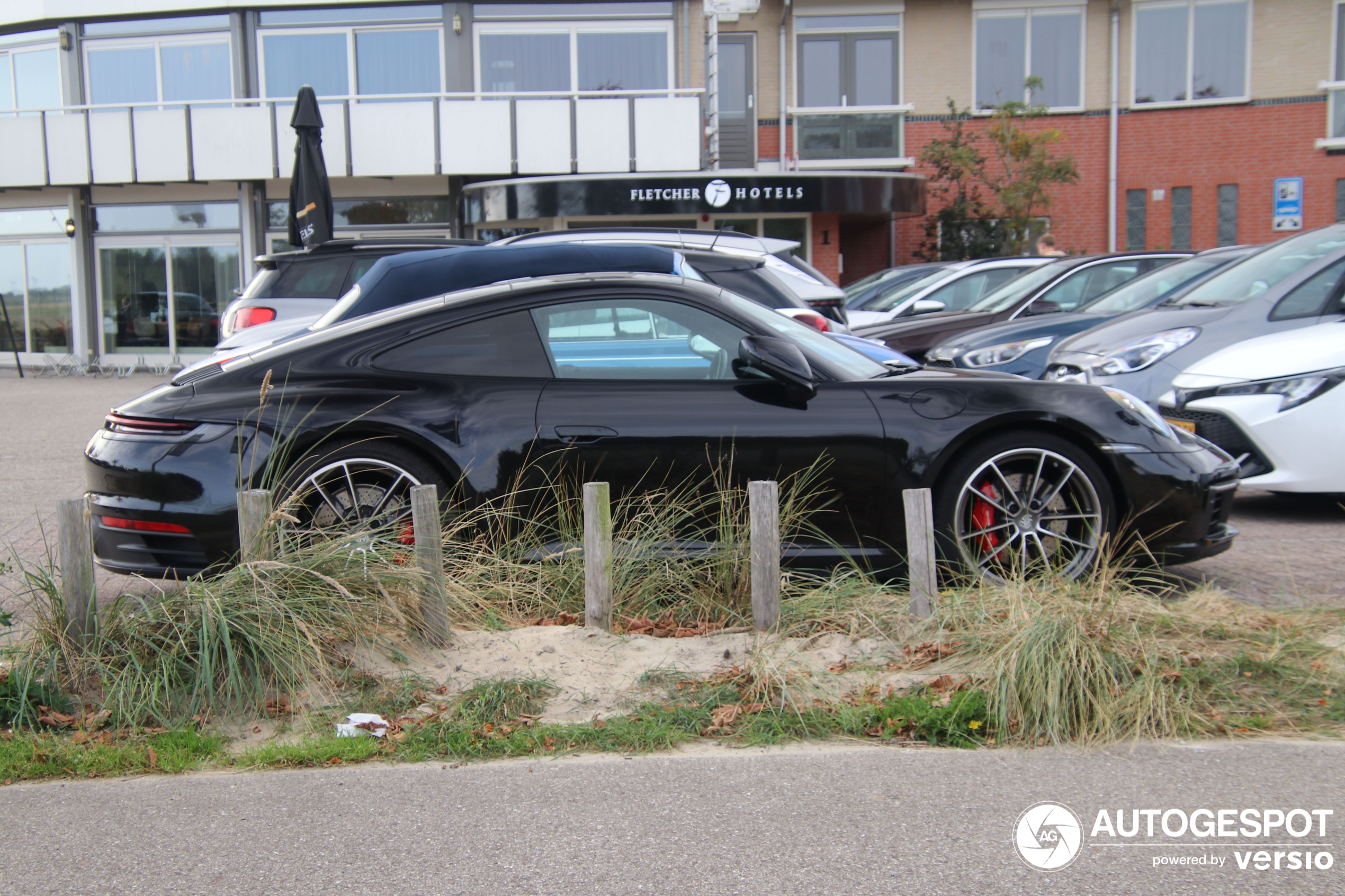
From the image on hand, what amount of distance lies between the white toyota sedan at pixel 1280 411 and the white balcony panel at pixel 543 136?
16.0 m

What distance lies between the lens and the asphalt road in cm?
281

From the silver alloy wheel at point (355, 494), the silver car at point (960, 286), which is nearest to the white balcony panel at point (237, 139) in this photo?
the silver car at point (960, 286)

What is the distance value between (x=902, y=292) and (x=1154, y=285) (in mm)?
4710

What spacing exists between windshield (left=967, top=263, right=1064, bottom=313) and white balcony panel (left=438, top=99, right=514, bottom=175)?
11.8 m

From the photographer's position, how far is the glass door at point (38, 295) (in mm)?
23078

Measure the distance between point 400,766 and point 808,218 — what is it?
61.3 feet

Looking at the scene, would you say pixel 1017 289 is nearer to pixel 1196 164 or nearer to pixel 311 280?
pixel 311 280

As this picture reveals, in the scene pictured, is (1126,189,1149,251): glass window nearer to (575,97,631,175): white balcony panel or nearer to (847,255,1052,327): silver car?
(575,97,631,175): white balcony panel

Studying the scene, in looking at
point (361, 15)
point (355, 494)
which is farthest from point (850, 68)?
point (355, 494)

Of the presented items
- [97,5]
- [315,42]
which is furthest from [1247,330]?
[97,5]

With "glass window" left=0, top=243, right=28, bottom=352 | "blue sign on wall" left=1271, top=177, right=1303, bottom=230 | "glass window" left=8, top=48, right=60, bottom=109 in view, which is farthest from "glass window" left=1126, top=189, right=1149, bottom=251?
"glass window" left=0, top=243, right=28, bottom=352

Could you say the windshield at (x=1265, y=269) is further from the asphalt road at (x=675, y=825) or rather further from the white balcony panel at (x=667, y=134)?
the white balcony panel at (x=667, y=134)

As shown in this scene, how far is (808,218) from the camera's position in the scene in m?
21.1

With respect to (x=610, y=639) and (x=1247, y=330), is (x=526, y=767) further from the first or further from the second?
(x=1247, y=330)
